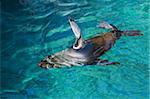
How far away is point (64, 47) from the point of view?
2408mm

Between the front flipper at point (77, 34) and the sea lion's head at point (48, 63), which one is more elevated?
the front flipper at point (77, 34)

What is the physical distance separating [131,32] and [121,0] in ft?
0.63

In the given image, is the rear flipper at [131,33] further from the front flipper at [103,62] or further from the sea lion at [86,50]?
the front flipper at [103,62]

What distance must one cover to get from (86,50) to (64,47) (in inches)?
4.9

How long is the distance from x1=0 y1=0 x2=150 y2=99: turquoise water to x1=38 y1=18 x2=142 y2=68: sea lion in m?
0.03

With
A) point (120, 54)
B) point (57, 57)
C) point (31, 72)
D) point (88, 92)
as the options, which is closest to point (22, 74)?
point (31, 72)

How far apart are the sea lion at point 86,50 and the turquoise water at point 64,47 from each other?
0.03 m

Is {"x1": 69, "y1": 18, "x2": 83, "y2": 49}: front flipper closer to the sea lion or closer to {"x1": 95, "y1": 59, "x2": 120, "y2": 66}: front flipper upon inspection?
the sea lion

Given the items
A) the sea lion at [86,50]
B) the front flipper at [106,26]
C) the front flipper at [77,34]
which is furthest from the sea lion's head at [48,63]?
the front flipper at [106,26]

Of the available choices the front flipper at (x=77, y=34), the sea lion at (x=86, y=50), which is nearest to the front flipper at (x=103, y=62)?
the sea lion at (x=86, y=50)

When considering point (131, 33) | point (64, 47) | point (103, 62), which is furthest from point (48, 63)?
point (131, 33)

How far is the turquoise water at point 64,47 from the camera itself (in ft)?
7.57

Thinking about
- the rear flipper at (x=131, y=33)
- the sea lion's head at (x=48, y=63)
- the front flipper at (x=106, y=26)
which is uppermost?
the front flipper at (x=106, y=26)

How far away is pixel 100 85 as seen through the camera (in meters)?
2.31
